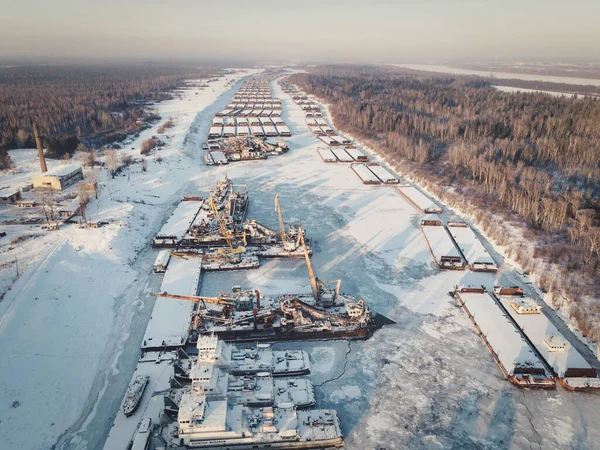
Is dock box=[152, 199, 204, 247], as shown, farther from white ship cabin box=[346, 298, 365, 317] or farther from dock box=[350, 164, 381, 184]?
dock box=[350, 164, 381, 184]

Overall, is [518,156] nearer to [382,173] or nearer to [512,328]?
[382,173]

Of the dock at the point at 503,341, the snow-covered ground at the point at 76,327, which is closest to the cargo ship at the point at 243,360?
the snow-covered ground at the point at 76,327

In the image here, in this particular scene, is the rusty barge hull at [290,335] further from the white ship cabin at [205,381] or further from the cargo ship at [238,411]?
the white ship cabin at [205,381]

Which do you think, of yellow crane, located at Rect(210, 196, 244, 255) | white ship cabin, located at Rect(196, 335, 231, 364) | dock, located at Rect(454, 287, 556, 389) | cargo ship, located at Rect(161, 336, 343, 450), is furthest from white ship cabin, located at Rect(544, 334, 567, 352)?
yellow crane, located at Rect(210, 196, 244, 255)

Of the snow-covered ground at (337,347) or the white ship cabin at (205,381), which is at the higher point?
the white ship cabin at (205,381)

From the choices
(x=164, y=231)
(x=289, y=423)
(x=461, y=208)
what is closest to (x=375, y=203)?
(x=461, y=208)
